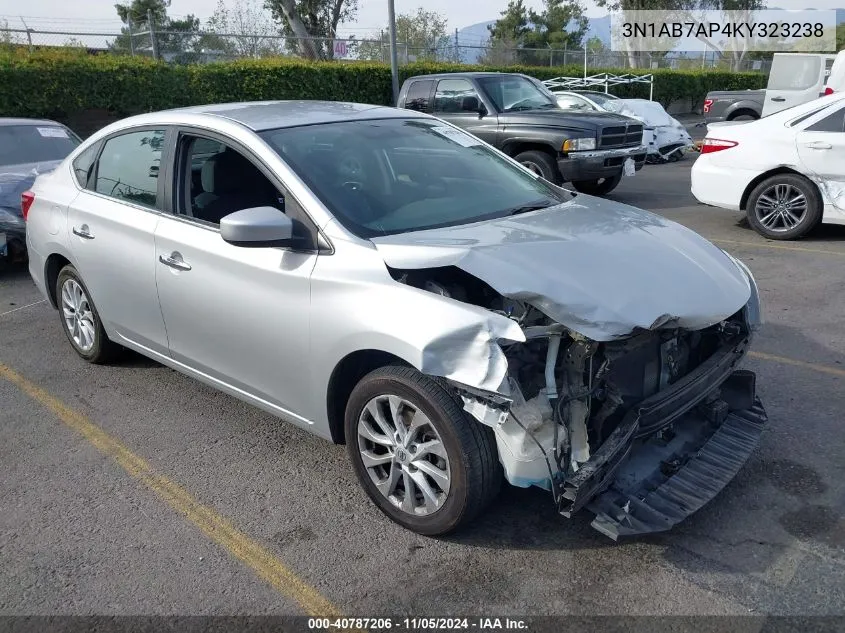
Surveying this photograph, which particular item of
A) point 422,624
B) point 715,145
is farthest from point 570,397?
point 715,145

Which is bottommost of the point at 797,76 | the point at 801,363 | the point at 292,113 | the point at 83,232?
the point at 801,363

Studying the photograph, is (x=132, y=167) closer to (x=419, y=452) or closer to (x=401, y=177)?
(x=401, y=177)

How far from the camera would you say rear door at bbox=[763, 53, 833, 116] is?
61.4 feet

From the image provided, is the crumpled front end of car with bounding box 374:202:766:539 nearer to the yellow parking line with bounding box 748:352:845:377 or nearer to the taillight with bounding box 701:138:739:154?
the yellow parking line with bounding box 748:352:845:377

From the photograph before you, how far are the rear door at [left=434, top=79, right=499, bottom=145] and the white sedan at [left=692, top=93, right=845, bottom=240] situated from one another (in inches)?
132

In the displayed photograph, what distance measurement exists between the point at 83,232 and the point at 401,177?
7.19ft

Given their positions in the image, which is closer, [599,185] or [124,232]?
[124,232]

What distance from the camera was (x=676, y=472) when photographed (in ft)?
11.0

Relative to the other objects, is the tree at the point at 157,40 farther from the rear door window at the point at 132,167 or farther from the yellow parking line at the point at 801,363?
the yellow parking line at the point at 801,363

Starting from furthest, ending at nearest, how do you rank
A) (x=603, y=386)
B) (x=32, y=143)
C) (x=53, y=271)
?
(x=32, y=143) → (x=53, y=271) → (x=603, y=386)

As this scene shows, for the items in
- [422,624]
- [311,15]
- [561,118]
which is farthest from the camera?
[311,15]

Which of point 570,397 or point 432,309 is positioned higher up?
point 432,309

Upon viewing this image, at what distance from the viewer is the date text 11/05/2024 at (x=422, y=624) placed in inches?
110

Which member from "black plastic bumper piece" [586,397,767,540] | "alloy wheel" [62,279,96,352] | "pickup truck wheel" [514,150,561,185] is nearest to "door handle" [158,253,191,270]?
"alloy wheel" [62,279,96,352]
